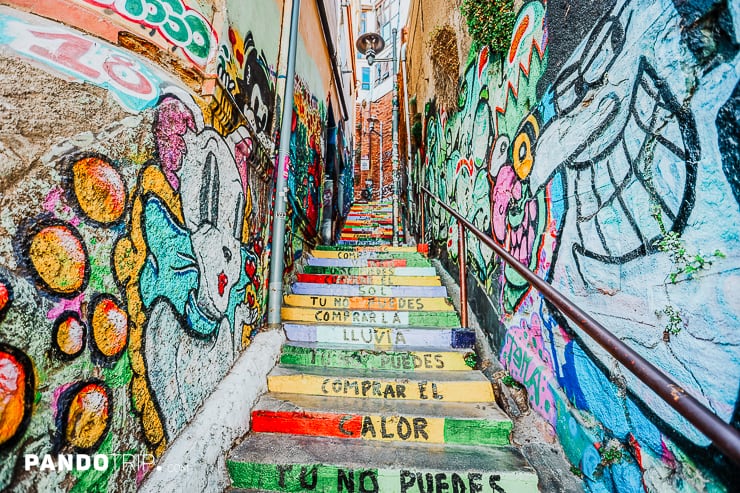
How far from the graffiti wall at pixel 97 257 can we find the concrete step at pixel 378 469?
0.48 meters

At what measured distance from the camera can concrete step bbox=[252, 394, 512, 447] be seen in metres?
1.97

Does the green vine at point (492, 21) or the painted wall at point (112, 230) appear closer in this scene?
the painted wall at point (112, 230)

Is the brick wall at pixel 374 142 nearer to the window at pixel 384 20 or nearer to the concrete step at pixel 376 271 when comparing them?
the window at pixel 384 20

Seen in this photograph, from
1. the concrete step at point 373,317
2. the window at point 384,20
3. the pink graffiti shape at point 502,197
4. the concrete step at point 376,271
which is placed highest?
the window at point 384,20

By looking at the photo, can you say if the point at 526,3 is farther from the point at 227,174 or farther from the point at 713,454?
the point at 713,454

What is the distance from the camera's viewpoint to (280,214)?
306cm

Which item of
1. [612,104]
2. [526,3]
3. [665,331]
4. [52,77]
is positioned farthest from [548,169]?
[52,77]

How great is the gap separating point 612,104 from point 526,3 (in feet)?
4.45

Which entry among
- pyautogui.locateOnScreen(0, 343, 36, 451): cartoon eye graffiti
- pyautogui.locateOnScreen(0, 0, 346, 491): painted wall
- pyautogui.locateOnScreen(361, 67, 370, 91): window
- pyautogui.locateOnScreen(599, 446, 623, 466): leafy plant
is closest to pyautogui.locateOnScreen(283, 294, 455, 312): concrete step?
pyautogui.locateOnScreen(0, 0, 346, 491): painted wall

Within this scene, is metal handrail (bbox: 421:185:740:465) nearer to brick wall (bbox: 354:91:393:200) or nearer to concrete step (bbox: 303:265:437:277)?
concrete step (bbox: 303:265:437:277)

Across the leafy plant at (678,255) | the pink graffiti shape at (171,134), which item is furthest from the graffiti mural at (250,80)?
the leafy plant at (678,255)

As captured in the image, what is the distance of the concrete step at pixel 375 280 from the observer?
12.5ft

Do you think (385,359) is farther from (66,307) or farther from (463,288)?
(66,307)

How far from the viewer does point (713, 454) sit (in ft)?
3.35
